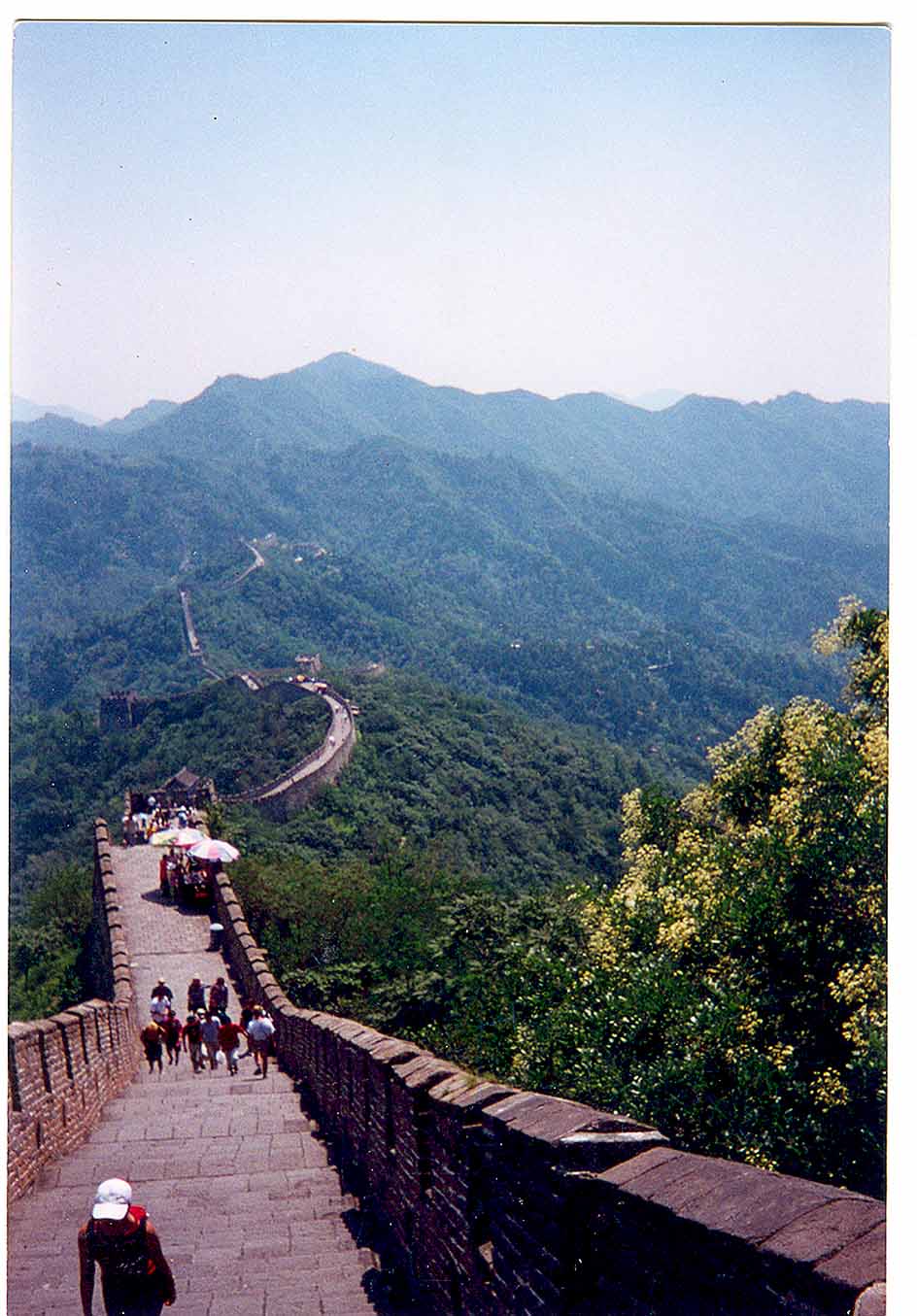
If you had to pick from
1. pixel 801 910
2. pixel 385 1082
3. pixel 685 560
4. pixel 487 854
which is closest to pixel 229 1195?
pixel 385 1082

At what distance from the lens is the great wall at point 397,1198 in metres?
3.02

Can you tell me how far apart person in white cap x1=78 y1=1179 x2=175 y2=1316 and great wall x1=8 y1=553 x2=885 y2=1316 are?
18.5 inches

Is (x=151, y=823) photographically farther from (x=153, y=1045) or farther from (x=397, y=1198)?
(x=397, y=1198)

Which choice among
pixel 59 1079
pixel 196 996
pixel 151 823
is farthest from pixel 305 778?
pixel 59 1079

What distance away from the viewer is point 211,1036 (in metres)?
14.2

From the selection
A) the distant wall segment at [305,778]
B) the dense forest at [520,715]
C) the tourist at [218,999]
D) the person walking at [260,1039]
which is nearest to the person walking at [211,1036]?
the person walking at [260,1039]

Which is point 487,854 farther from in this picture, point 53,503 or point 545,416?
point 545,416

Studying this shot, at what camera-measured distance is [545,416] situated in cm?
14700

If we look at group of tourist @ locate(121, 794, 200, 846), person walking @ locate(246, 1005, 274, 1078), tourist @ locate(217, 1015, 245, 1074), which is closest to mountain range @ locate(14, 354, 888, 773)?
group of tourist @ locate(121, 794, 200, 846)

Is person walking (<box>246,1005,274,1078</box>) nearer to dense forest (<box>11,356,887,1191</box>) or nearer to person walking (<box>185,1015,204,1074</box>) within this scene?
person walking (<box>185,1015,204,1074</box>)

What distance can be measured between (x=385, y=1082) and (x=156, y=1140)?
3.67 metres

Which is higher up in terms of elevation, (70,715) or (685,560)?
(685,560)

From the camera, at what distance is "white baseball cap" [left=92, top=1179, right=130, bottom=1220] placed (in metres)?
4.79

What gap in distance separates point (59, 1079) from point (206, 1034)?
5547 millimetres
